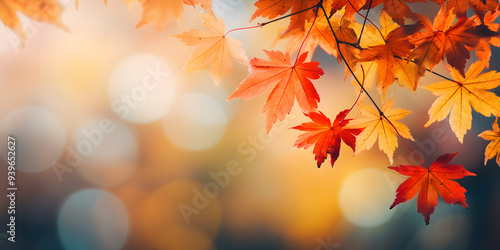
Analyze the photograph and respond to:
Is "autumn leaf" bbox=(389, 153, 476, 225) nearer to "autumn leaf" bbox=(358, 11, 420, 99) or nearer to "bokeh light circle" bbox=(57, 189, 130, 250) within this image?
"autumn leaf" bbox=(358, 11, 420, 99)

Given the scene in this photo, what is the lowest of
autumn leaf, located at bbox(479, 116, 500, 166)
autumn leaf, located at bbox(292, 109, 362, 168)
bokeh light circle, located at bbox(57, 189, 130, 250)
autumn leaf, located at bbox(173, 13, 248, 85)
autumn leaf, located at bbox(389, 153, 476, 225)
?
bokeh light circle, located at bbox(57, 189, 130, 250)

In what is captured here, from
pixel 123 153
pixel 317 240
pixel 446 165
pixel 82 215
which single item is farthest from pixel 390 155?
pixel 82 215

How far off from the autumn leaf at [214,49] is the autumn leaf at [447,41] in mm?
481

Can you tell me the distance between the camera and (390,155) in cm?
90

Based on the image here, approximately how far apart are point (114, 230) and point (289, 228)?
3.25 meters

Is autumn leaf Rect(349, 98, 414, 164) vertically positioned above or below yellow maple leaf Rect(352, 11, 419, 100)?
below

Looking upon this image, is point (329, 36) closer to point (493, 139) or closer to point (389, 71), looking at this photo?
point (389, 71)

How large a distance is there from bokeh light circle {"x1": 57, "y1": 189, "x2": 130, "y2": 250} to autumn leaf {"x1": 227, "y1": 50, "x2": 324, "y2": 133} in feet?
16.8

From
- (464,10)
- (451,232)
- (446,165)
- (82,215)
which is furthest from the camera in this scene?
(82,215)

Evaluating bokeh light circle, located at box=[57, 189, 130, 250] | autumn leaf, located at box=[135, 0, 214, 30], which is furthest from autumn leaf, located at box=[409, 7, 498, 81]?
bokeh light circle, located at box=[57, 189, 130, 250]

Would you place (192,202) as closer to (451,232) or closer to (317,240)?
(317,240)

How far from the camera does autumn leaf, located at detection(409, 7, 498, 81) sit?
0.68 metres

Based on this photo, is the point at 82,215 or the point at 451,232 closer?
the point at 451,232

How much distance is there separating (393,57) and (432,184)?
41 centimetres
